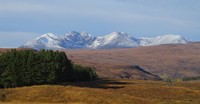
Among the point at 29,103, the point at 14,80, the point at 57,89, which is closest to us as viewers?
the point at 29,103

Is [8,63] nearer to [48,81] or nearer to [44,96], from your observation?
[48,81]

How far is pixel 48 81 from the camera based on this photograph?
110 meters

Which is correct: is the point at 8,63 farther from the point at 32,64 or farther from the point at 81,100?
the point at 81,100

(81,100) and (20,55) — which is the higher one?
(20,55)

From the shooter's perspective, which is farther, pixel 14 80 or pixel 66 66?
pixel 66 66

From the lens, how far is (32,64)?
110m

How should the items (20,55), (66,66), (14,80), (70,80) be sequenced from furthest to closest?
(70,80)
(66,66)
(20,55)
(14,80)

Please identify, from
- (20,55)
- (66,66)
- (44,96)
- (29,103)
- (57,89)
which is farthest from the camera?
(66,66)

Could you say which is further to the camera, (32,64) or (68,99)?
(32,64)

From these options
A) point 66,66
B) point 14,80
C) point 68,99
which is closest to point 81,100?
point 68,99

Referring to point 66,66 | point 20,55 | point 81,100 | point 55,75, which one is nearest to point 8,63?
point 20,55

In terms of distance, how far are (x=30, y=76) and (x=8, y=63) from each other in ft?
22.9

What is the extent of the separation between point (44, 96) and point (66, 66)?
41724mm

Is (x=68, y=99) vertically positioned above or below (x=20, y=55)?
below
